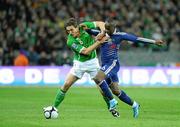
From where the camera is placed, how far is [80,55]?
1504 cm

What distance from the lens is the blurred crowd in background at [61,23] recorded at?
102ft

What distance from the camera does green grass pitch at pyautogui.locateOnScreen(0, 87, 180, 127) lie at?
13.6 meters

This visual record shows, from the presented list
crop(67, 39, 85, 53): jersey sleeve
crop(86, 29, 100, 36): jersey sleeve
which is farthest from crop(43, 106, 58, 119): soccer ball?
crop(86, 29, 100, 36): jersey sleeve

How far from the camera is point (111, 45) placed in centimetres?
1568

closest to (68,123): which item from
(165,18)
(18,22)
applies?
(18,22)

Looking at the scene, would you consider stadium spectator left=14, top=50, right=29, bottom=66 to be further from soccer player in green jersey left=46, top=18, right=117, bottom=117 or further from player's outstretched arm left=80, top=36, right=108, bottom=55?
player's outstretched arm left=80, top=36, right=108, bottom=55

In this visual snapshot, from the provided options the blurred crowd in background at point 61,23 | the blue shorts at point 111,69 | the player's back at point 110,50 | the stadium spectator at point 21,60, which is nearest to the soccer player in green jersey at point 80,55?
the blue shorts at point 111,69

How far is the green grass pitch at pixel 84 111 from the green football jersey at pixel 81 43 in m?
1.41

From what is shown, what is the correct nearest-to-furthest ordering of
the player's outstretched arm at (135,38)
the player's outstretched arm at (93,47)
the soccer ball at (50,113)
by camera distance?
1. the player's outstretched arm at (93,47)
2. the player's outstretched arm at (135,38)
3. the soccer ball at (50,113)

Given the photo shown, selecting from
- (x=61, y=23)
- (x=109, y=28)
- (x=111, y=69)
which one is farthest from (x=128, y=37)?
(x=61, y=23)

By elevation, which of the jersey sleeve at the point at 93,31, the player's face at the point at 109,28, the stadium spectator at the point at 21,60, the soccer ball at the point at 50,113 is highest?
the player's face at the point at 109,28

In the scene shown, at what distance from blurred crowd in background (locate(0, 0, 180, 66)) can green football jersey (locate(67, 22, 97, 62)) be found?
615 inches

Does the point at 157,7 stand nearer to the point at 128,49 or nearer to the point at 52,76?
the point at 128,49

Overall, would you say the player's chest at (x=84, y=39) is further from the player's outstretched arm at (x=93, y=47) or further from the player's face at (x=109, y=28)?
the player's face at (x=109, y=28)
